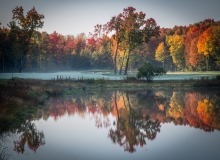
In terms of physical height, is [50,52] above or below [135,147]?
above

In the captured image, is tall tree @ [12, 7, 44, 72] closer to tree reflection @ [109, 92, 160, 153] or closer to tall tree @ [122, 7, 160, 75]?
tall tree @ [122, 7, 160, 75]

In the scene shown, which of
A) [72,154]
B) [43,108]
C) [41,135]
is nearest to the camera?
[72,154]

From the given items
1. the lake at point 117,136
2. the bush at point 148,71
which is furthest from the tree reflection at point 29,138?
the bush at point 148,71

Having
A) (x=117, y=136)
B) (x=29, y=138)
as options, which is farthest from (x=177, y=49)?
(x=29, y=138)

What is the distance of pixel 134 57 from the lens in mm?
90750

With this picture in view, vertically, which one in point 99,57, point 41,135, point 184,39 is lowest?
point 41,135

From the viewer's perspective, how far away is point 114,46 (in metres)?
88.9

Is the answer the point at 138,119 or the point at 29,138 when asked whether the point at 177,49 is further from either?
the point at 29,138

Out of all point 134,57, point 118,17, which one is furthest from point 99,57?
point 118,17

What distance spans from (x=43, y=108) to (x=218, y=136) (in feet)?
39.7

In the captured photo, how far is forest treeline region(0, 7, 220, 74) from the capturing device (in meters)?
56.0

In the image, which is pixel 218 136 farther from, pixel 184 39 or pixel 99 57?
pixel 99 57

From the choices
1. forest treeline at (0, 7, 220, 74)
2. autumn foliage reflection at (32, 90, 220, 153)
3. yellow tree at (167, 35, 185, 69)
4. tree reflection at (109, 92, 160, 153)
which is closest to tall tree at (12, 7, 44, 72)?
forest treeline at (0, 7, 220, 74)

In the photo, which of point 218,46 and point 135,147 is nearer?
point 135,147
